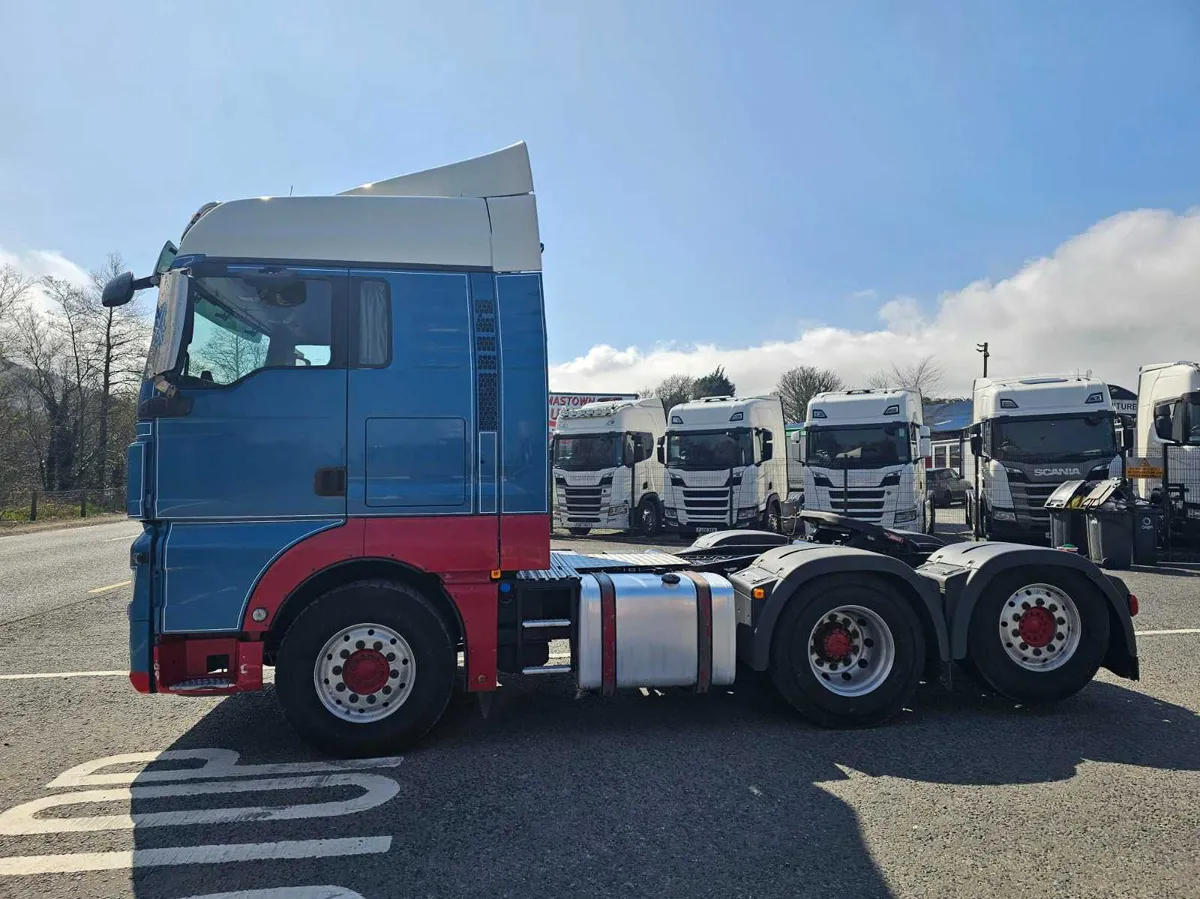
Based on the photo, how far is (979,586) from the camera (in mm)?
5320

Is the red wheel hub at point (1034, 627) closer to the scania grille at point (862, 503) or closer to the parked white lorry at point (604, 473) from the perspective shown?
the scania grille at point (862, 503)

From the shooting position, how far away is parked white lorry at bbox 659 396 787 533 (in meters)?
18.2

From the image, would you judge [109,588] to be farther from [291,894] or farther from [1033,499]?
[1033,499]

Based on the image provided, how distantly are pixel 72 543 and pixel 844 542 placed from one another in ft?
68.4

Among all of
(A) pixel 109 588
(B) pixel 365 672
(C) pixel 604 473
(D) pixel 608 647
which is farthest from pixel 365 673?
(C) pixel 604 473

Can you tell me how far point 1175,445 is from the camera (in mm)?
13625

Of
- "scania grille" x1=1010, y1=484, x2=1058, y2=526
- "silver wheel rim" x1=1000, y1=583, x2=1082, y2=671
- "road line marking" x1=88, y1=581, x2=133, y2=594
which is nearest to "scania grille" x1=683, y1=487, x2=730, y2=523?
"scania grille" x1=1010, y1=484, x2=1058, y2=526

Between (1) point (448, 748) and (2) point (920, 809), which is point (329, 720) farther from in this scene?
(2) point (920, 809)

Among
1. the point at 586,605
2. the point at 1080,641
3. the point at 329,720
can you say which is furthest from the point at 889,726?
the point at 329,720

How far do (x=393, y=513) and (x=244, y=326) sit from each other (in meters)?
1.47

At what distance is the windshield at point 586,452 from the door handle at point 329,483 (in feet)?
50.6

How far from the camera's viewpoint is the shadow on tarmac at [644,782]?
3254 millimetres

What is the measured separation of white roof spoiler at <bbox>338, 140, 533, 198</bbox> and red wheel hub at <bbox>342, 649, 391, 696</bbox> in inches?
118

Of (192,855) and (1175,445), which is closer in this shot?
(192,855)
